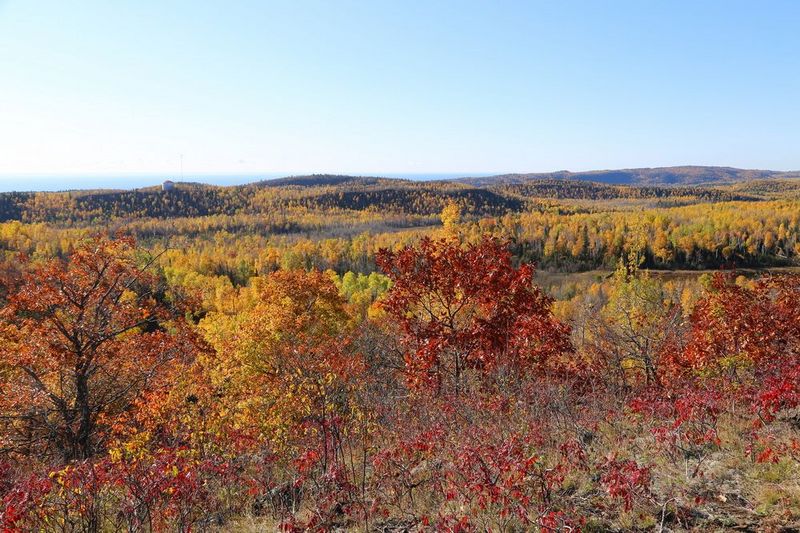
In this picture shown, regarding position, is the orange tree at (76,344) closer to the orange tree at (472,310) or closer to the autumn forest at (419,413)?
the autumn forest at (419,413)

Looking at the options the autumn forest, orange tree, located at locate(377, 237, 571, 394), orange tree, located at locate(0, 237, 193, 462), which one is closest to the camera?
the autumn forest

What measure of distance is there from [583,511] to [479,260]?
7.88 metres

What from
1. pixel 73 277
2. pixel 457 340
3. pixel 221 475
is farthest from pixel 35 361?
pixel 457 340

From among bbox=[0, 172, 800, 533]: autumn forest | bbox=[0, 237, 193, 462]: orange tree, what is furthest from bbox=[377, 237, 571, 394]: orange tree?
bbox=[0, 237, 193, 462]: orange tree

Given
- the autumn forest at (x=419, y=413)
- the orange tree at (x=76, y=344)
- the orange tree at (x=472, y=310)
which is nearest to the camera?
the autumn forest at (x=419, y=413)

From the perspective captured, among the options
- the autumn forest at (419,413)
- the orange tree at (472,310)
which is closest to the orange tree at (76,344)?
the autumn forest at (419,413)

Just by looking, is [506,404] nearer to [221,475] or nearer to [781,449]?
[781,449]

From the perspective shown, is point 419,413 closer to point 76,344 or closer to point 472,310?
point 472,310

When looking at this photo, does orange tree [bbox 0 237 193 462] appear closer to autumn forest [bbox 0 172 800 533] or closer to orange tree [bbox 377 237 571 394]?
autumn forest [bbox 0 172 800 533]

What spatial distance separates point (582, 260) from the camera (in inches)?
5684

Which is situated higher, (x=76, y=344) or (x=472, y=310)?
(x=472, y=310)

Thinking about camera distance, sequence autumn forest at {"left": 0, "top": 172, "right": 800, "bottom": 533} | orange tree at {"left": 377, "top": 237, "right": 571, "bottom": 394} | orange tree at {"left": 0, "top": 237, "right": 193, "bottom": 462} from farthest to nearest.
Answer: orange tree at {"left": 0, "top": 237, "right": 193, "bottom": 462}, orange tree at {"left": 377, "top": 237, "right": 571, "bottom": 394}, autumn forest at {"left": 0, "top": 172, "right": 800, "bottom": 533}

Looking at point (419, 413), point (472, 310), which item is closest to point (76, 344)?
point (419, 413)

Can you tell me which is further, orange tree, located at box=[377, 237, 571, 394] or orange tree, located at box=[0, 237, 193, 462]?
orange tree, located at box=[0, 237, 193, 462]
